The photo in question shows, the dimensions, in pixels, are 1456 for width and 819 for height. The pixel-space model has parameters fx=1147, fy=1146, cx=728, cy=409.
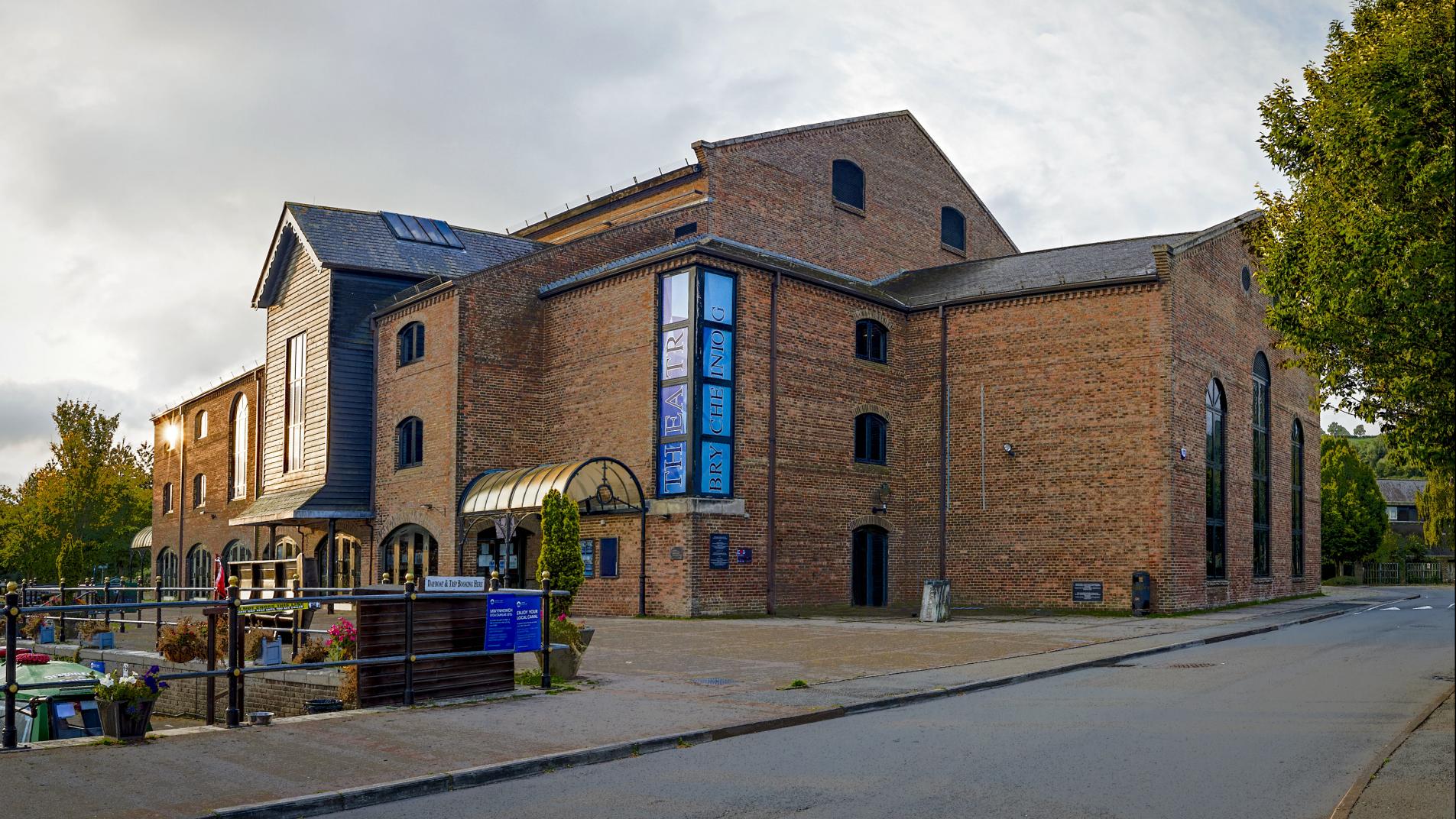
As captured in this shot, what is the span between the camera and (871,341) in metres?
31.4

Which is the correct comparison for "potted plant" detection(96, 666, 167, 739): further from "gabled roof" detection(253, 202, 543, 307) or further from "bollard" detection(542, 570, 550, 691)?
"gabled roof" detection(253, 202, 543, 307)

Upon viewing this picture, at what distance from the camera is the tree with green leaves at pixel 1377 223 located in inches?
532

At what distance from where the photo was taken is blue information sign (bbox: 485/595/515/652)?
13.1 metres

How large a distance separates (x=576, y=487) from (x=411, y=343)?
883 centimetres

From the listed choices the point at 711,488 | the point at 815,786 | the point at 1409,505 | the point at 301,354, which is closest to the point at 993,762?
the point at 815,786

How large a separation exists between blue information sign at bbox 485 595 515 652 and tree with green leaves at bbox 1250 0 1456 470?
447 inches

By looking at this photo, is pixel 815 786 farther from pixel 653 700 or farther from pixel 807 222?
pixel 807 222

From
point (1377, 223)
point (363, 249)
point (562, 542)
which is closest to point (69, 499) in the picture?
point (363, 249)

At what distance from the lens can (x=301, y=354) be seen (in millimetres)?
36062

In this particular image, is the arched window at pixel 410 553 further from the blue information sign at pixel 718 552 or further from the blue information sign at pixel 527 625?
the blue information sign at pixel 527 625

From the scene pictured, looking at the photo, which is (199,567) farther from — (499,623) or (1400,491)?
(1400,491)

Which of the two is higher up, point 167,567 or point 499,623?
point 499,623

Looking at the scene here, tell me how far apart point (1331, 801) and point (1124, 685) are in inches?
263

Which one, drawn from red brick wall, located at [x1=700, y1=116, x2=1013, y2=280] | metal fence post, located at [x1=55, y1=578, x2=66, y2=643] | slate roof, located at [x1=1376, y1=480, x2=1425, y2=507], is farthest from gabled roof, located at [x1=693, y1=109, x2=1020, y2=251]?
→ slate roof, located at [x1=1376, y1=480, x2=1425, y2=507]
